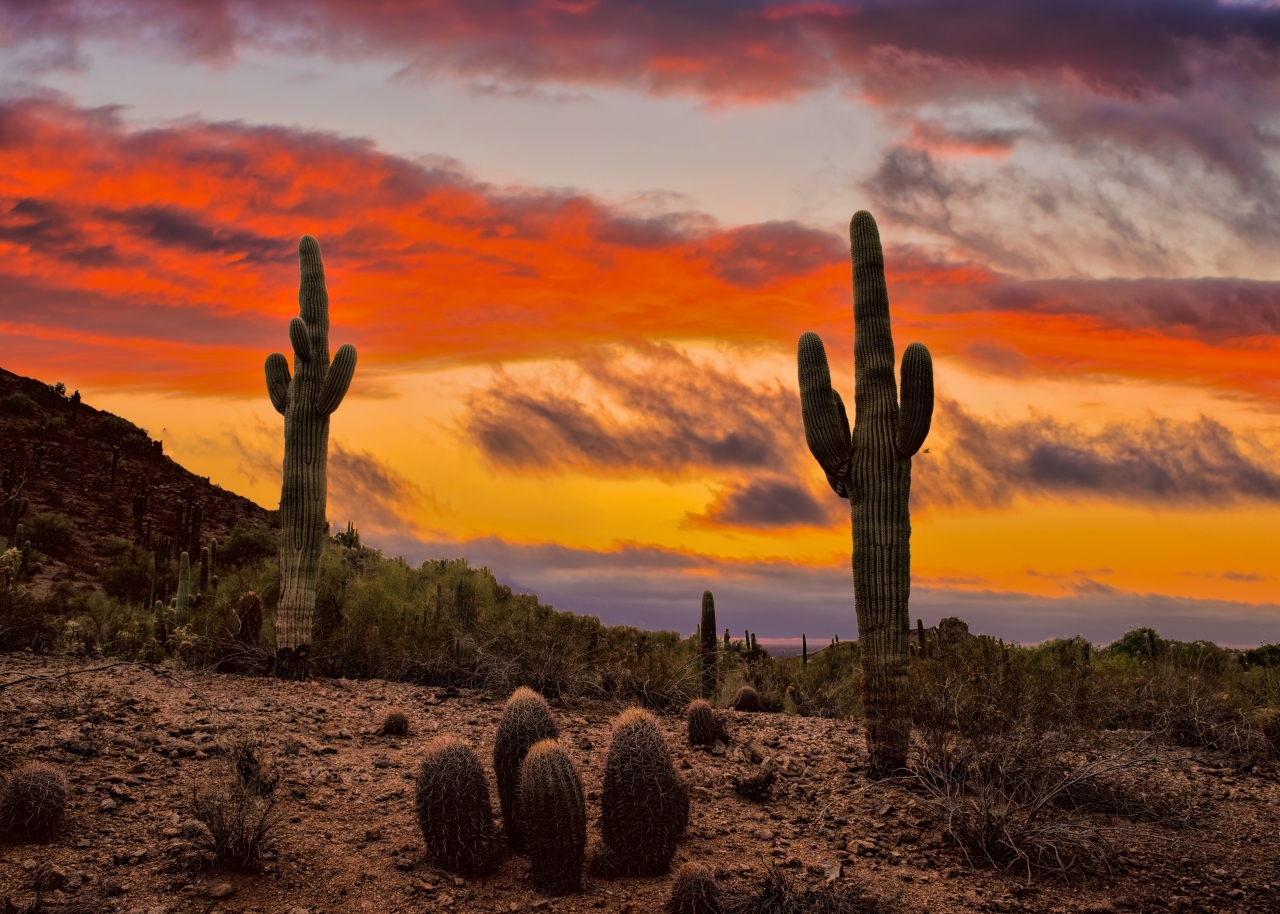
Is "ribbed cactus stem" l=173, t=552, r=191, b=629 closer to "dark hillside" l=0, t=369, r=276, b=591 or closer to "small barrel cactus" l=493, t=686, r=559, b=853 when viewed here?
"dark hillside" l=0, t=369, r=276, b=591

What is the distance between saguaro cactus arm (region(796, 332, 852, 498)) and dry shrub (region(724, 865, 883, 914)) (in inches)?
168

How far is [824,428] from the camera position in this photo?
33.2 ft

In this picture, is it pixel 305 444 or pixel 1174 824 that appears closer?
pixel 1174 824

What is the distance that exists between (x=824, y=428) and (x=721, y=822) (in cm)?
408

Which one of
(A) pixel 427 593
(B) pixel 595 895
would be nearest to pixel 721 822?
(B) pixel 595 895

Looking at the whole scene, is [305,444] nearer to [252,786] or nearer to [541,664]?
[541,664]

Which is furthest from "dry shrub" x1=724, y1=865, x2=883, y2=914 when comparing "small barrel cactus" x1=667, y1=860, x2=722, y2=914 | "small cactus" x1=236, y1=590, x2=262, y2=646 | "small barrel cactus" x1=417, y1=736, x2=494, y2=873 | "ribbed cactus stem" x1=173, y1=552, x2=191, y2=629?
"ribbed cactus stem" x1=173, y1=552, x2=191, y2=629

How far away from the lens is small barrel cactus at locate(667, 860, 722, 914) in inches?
261

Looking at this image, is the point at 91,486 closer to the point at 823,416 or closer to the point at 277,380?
the point at 277,380

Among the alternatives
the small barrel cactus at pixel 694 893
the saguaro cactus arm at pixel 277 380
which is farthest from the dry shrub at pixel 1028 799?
the saguaro cactus arm at pixel 277 380

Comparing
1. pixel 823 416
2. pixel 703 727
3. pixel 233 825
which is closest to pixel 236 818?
pixel 233 825

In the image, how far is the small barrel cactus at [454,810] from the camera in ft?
23.7

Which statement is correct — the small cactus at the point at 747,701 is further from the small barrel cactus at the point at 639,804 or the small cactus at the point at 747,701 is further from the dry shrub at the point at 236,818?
the dry shrub at the point at 236,818

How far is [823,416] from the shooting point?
10180 mm
